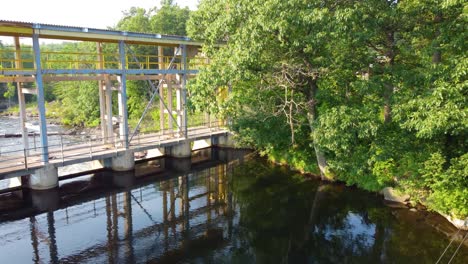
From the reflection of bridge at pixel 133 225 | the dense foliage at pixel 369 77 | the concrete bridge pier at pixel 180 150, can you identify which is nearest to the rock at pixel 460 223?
the dense foliage at pixel 369 77

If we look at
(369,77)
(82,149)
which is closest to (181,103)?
(82,149)

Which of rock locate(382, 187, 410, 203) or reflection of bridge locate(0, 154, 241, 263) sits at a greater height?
rock locate(382, 187, 410, 203)

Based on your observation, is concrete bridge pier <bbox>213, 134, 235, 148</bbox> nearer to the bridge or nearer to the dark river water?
the bridge

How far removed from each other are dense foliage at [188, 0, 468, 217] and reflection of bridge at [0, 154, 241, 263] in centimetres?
432

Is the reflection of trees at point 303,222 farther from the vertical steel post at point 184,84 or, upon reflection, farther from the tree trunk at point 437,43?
the tree trunk at point 437,43

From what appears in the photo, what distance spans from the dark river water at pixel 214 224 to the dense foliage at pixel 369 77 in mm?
1648

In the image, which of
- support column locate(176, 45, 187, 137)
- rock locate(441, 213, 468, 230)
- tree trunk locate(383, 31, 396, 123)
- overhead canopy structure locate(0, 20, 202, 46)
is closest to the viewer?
rock locate(441, 213, 468, 230)

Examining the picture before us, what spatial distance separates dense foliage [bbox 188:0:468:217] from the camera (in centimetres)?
1351

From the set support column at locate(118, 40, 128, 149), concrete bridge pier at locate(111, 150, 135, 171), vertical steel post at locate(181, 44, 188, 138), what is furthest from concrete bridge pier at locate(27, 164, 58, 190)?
vertical steel post at locate(181, 44, 188, 138)

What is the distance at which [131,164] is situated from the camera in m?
21.0

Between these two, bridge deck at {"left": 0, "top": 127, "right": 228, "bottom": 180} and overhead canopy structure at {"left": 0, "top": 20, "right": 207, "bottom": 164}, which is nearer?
overhead canopy structure at {"left": 0, "top": 20, "right": 207, "bottom": 164}

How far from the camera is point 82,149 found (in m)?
19.9

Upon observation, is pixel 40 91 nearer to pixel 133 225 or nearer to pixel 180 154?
pixel 133 225

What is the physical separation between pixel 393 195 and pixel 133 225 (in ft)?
35.1
